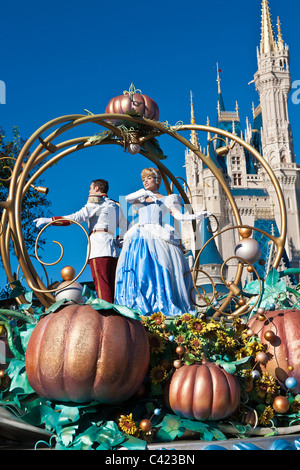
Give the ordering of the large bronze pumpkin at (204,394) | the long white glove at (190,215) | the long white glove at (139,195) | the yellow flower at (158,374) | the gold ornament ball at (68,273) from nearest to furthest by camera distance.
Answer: the large bronze pumpkin at (204,394)
the yellow flower at (158,374)
the gold ornament ball at (68,273)
the long white glove at (190,215)
the long white glove at (139,195)

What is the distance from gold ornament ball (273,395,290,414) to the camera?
346 cm

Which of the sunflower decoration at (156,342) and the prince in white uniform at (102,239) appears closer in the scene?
the sunflower decoration at (156,342)

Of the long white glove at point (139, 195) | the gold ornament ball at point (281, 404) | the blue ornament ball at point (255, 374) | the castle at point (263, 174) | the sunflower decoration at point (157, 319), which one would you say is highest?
the castle at point (263, 174)

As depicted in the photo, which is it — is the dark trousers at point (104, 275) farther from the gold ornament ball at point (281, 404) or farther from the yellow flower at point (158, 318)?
the gold ornament ball at point (281, 404)

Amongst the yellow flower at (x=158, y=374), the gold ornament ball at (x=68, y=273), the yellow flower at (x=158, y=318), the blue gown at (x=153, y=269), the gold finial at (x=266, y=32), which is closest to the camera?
the yellow flower at (x=158, y=374)

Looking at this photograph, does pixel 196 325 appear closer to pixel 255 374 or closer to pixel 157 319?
pixel 157 319

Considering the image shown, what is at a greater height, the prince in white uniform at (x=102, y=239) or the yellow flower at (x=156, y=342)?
the prince in white uniform at (x=102, y=239)

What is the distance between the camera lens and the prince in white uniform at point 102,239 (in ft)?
17.1

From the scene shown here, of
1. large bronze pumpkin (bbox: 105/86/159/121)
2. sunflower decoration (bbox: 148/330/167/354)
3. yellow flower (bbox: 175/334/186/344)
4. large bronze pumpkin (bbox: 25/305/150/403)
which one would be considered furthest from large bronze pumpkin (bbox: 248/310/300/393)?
large bronze pumpkin (bbox: 105/86/159/121)

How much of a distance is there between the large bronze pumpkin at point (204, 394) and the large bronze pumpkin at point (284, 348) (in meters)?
0.50

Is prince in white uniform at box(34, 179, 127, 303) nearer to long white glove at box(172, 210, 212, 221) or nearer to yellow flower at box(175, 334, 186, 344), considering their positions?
long white glove at box(172, 210, 212, 221)

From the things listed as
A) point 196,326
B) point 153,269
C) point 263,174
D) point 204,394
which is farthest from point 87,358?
point 263,174

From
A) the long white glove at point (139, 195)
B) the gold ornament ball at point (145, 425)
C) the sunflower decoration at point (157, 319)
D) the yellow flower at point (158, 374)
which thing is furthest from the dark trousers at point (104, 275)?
the gold ornament ball at point (145, 425)
